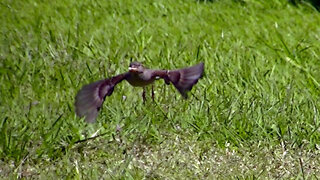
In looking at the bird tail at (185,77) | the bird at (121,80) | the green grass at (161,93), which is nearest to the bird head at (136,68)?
the bird at (121,80)

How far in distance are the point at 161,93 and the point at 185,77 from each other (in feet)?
2.62

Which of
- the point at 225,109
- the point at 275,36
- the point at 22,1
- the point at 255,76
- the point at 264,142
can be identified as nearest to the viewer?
the point at 264,142

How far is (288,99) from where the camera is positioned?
412 cm

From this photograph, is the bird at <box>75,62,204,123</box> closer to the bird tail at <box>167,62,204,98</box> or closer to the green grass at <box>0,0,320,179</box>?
the bird tail at <box>167,62,204,98</box>

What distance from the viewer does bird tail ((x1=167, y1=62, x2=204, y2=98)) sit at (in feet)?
11.0

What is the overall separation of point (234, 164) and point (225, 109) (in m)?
0.56

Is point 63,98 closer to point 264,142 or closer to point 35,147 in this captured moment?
point 35,147

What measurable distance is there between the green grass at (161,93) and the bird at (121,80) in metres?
0.27

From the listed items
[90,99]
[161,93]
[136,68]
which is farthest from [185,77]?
[161,93]

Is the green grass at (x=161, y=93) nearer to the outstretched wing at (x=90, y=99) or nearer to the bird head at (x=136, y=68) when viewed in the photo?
the outstretched wing at (x=90, y=99)

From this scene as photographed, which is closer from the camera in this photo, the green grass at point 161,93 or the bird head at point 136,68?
the bird head at point 136,68

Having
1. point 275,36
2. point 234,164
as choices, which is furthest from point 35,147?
point 275,36

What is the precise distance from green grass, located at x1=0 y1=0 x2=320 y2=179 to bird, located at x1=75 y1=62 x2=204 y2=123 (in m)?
0.27

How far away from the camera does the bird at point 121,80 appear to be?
3.35 meters
